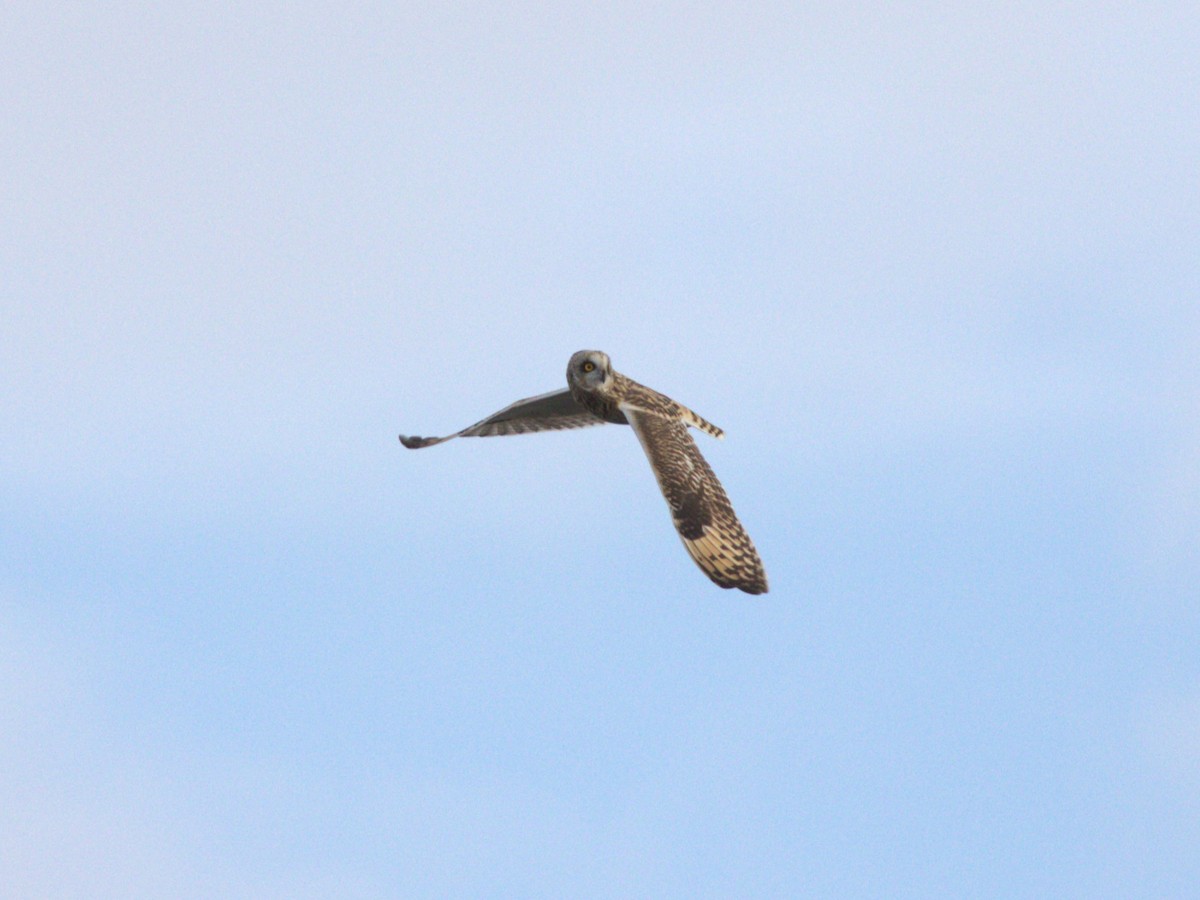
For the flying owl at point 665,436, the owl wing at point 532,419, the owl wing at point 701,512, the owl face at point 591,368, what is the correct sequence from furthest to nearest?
the owl wing at point 532,419, the owl face at point 591,368, the flying owl at point 665,436, the owl wing at point 701,512

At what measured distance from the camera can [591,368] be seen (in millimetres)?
25312

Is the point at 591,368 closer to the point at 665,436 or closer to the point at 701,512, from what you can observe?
the point at 665,436

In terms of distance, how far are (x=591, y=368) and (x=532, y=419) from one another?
253cm

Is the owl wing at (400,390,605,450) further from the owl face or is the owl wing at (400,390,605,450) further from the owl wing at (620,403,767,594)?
the owl wing at (620,403,767,594)

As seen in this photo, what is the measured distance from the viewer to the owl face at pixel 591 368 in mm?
25172

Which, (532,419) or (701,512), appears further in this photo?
(532,419)

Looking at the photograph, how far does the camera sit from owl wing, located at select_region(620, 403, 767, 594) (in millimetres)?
22250

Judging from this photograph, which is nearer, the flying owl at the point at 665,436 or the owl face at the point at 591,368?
the flying owl at the point at 665,436

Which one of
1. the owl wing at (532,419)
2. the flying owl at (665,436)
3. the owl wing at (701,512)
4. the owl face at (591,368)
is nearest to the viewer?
the owl wing at (701,512)

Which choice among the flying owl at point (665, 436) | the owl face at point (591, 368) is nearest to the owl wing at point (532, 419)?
the flying owl at point (665, 436)

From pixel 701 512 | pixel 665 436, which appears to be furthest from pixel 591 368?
pixel 701 512

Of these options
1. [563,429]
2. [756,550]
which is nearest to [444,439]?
[563,429]

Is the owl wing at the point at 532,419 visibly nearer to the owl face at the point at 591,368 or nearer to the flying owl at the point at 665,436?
the flying owl at the point at 665,436

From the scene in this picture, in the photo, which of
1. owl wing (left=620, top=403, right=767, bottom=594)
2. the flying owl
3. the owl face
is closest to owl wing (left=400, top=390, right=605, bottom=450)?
the flying owl
